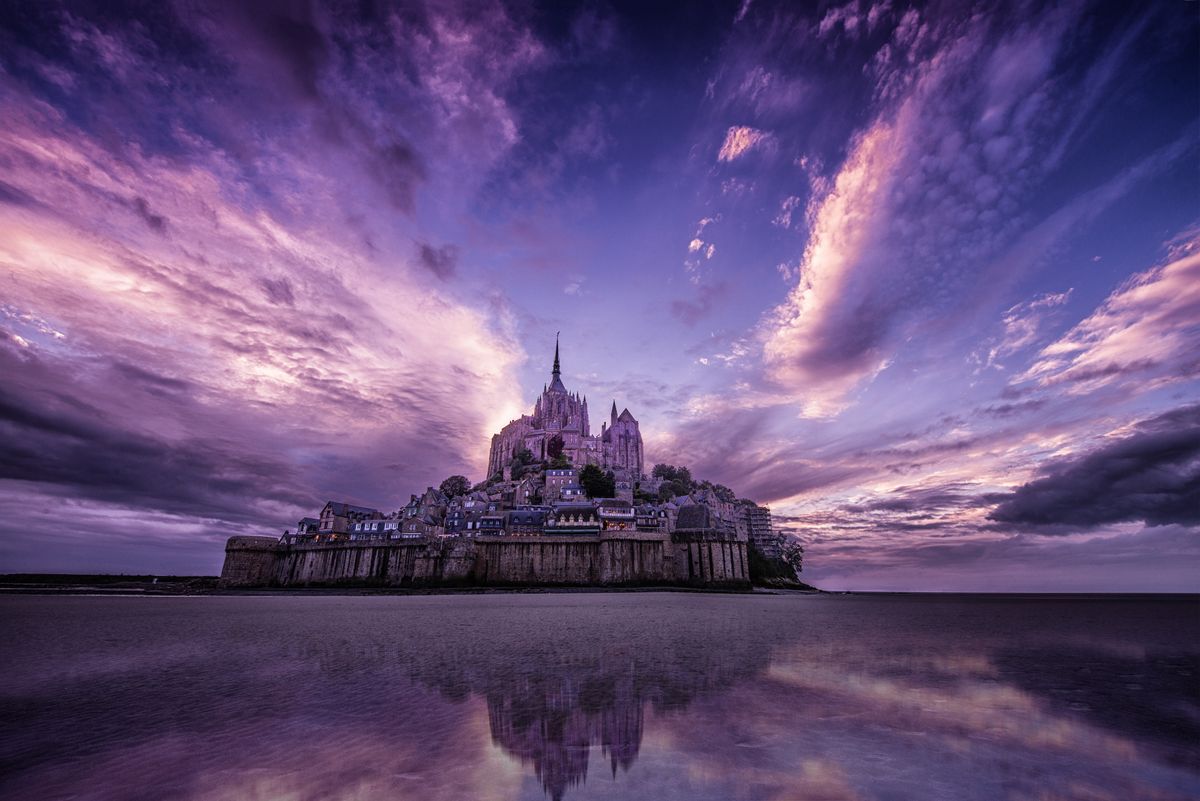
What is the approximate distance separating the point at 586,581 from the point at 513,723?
73359 mm

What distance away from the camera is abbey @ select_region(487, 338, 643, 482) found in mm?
145062

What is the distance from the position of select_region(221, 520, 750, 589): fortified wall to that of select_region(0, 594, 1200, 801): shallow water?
62.7m

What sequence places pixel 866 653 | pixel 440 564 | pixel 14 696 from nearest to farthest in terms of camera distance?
pixel 14 696 → pixel 866 653 → pixel 440 564

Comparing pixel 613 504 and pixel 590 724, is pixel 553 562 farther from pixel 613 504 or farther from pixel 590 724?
pixel 590 724

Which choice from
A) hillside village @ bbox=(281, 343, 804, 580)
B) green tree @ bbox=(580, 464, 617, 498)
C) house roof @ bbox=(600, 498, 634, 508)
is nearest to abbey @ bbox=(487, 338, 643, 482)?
hillside village @ bbox=(281, 343, 804, 580)

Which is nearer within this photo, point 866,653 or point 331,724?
point 331,724

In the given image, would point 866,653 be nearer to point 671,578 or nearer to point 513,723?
point 513,723

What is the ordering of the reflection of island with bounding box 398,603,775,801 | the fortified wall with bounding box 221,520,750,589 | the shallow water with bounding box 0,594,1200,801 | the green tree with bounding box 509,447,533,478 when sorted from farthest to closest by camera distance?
the green tree with bounding box 509,447,533,478 < the fortified wall with bounding box 221,520,750,589 < the reflection of island with bounding box 398,603,775,801 < the shallow water with bounding box 0,594,1200,801

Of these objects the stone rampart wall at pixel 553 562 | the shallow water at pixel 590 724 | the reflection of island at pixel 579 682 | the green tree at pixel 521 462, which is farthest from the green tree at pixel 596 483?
the shallow water at pixel 590 724

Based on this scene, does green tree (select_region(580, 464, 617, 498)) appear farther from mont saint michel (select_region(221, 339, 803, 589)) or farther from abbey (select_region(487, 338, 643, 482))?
abbey (select_region(487, 338, 643, 482))

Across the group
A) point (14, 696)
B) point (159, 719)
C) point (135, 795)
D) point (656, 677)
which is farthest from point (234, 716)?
point (656, 677)

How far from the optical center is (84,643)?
770 inches

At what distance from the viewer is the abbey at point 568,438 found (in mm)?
145062

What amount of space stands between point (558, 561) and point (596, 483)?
3474 cm
